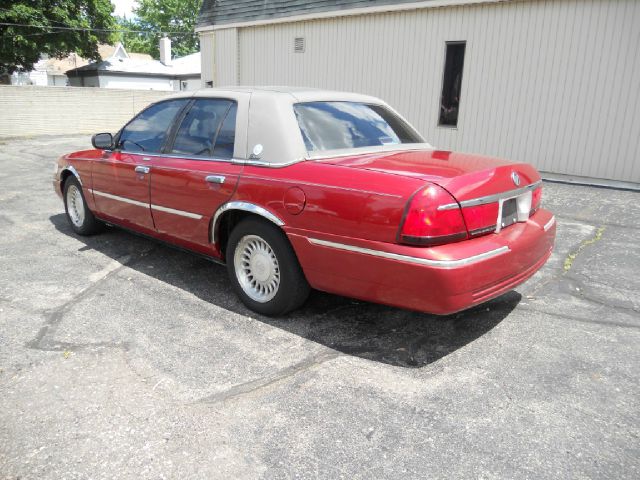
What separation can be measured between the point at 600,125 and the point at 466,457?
328 inches

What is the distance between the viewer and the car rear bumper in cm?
294

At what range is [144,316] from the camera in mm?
3906

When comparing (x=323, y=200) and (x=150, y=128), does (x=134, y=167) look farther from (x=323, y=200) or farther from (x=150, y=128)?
(x=323, y=200)

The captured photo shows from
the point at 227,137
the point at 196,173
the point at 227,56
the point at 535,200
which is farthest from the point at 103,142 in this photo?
the point at 227,56

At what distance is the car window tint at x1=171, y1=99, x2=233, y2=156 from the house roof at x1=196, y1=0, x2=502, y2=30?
7.29 metres

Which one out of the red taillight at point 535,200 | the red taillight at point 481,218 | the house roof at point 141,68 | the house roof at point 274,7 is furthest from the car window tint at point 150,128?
the house roof at point 141,68

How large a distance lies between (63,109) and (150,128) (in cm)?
1713

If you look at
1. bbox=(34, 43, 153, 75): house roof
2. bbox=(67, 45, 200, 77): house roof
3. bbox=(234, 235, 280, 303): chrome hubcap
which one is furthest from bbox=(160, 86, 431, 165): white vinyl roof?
bbox=(34, 43, 153, 75): house roof

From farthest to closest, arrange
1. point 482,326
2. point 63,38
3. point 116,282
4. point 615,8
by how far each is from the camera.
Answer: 1. point 63,38
2. point 615,8
3. point 116,282
4. point 482,326

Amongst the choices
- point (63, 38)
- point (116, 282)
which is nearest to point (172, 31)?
point (63, 38)

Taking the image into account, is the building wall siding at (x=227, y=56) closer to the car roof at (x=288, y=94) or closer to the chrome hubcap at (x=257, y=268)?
the car roof at (x=288, y=94)

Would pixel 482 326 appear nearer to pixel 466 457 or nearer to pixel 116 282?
pixel 466 457

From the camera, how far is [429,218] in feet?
9.57

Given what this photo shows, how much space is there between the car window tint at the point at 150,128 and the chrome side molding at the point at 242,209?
39.8 inches
